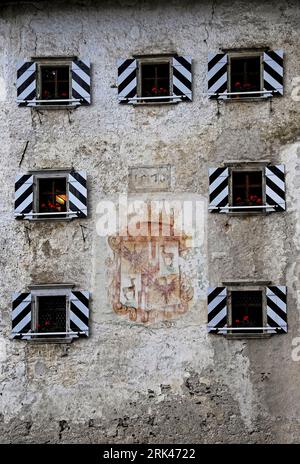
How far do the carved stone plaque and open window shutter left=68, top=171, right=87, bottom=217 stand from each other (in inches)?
36.5

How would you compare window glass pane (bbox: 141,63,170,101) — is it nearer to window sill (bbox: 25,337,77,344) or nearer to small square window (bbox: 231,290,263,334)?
small square window (bbox: 231,290,263,334)

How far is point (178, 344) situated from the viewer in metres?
20.5

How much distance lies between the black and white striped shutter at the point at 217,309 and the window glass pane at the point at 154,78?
422cm

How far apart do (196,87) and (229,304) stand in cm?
440

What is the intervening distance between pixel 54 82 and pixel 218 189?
4043 mm

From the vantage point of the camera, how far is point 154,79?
2136 centimetres

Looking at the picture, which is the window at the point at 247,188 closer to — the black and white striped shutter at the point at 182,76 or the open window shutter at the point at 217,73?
the open window shutter at the point at 217,73

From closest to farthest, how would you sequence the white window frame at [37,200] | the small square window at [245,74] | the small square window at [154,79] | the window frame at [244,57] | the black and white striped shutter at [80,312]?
the black and white striped shutter at [80,312]
the white window frame at [37,200]
the window frame at [244,57]
the small square window at [245,74]
the small square window at [154,79]

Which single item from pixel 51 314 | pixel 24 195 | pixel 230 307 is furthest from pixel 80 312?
pixel 230 307

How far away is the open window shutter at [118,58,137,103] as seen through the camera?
21.2m

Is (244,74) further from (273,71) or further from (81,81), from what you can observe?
(81,81)

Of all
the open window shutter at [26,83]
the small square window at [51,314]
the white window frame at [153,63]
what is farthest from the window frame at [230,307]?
the open window shutter at [26,83]

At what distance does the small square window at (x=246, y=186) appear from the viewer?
68.2 ft

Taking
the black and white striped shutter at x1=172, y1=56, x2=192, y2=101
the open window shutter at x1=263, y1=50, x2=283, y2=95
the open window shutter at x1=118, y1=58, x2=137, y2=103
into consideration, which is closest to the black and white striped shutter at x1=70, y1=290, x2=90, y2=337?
the open window shutter at x1=118, y1=58, x2=137, y2=103
